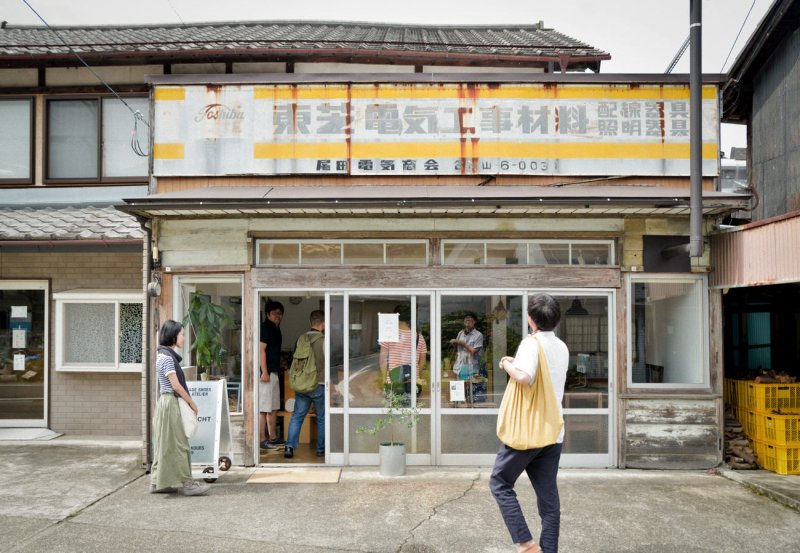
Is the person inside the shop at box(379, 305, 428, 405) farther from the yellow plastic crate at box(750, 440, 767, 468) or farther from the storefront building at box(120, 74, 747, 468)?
the yellow plastic crate at box(750, 440, 767, 468)

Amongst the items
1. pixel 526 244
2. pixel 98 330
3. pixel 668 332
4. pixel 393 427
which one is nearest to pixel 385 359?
pixel 393 427

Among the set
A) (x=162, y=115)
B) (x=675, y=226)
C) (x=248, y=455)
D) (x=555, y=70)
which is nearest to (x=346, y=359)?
(x=248, y=455)

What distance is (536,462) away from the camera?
16.4ft

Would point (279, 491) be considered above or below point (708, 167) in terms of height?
below

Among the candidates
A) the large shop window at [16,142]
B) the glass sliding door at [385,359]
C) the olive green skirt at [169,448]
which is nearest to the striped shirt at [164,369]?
the olive green skirt at [169,448]

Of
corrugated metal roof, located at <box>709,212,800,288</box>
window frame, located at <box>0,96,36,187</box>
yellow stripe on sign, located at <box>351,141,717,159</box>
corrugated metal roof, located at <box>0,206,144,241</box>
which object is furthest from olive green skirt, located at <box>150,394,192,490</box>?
corrugated metal roof, located at <box>709,212,800,288</box>

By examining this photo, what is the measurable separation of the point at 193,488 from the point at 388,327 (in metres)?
2.87

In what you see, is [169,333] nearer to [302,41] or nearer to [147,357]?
[147,357]

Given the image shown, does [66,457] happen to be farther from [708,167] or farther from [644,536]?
[708,167]

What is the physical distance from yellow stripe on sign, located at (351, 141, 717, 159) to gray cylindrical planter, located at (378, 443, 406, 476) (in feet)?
11.6

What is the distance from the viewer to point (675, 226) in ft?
28.4

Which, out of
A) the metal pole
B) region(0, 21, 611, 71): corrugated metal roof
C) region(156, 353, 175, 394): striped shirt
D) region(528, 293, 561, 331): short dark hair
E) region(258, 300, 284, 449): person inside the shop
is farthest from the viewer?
region(0, 21, 611, 71): corrugated metal roof

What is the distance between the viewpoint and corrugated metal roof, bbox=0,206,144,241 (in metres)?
9.37

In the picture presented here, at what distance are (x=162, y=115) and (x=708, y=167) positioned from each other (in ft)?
22.3
